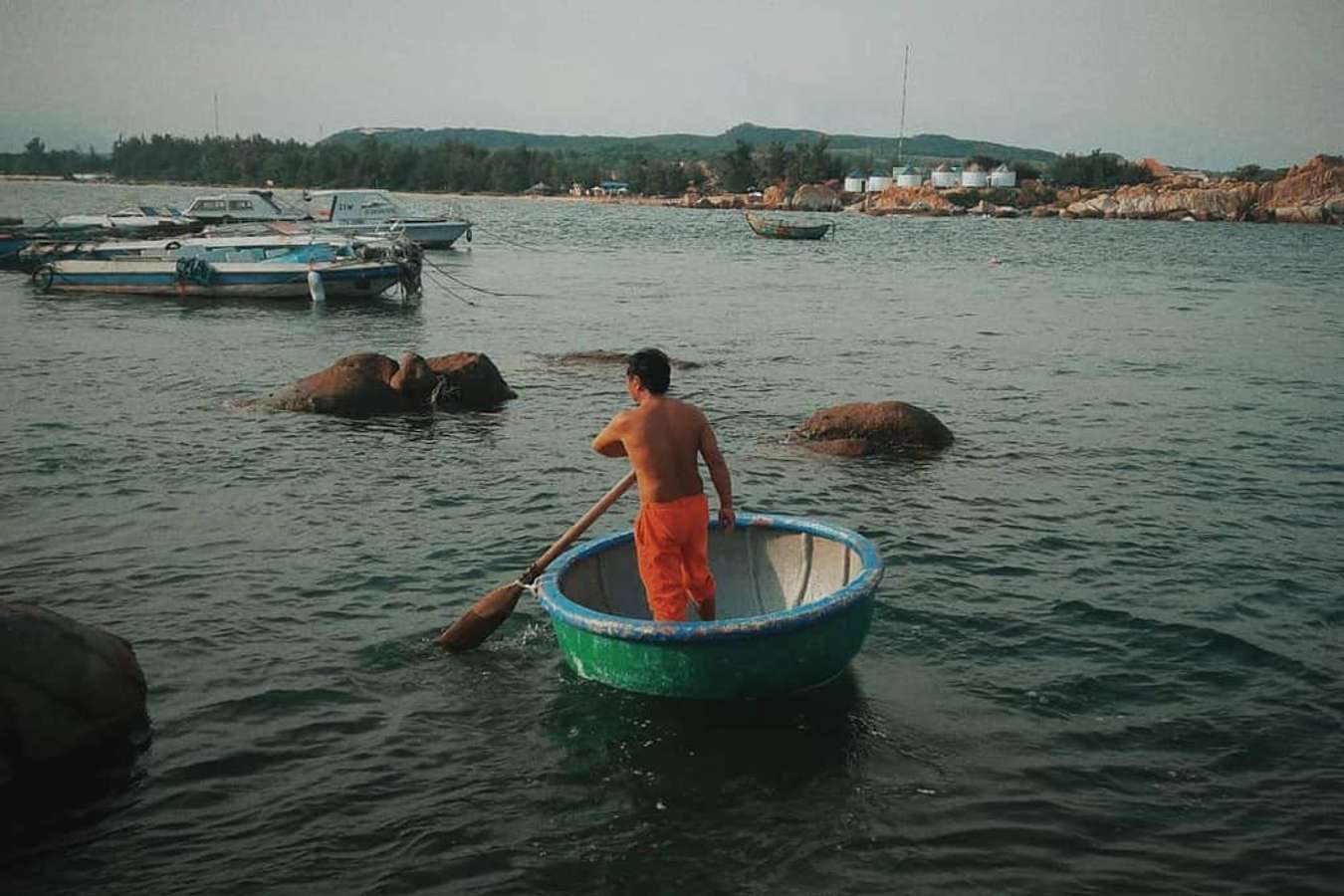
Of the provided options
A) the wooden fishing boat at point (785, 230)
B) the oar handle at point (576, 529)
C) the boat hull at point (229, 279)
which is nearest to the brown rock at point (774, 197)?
the wooden fishing boat at point (785, 230)

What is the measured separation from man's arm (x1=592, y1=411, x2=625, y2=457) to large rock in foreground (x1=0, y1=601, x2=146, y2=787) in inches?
136

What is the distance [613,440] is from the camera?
24.7ft

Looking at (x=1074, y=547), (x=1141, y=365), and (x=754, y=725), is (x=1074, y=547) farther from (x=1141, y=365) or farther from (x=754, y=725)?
(x=1141, y=365)

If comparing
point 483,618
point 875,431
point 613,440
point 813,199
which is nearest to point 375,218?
point 875,431

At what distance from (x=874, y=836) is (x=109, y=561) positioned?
306 inches

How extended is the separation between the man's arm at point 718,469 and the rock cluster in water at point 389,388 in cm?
1048

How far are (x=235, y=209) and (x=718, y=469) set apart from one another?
164ft

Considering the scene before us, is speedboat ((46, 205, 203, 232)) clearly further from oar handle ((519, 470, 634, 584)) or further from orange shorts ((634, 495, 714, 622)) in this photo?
orange shorts ((634, 495, 714, 622))

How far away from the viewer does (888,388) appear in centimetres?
2073

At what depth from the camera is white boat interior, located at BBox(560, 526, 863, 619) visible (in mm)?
8656

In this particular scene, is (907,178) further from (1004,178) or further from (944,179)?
(1004,178)

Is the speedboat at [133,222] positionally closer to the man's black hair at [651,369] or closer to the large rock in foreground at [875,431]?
the large rock in foreground at [875,431]

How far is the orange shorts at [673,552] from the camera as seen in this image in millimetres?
7352

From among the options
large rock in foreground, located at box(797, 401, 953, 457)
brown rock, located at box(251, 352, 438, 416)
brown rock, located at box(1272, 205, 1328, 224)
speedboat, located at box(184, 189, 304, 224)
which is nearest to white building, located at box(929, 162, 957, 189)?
brown rock, located at box(1272, 205, 1328, 224)
